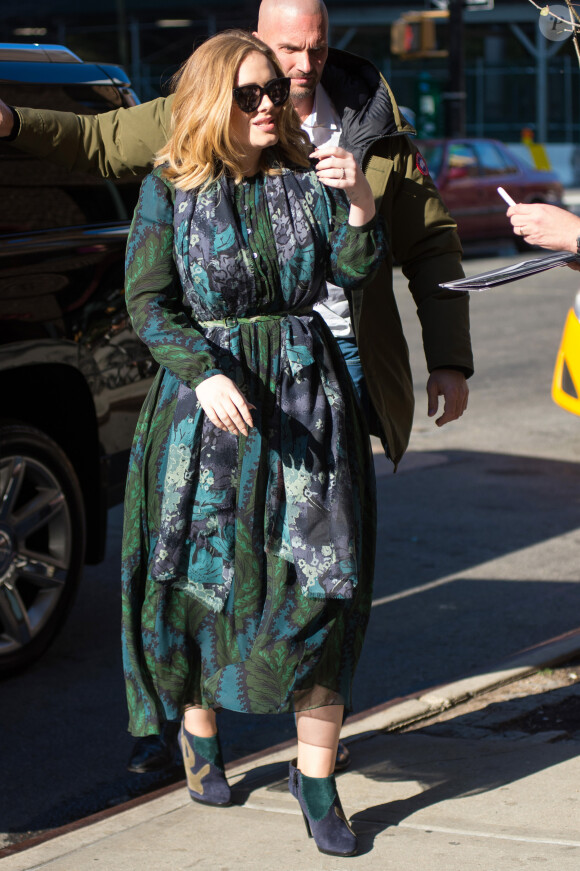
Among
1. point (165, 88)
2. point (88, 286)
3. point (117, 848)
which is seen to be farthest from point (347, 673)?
point (88, 286)

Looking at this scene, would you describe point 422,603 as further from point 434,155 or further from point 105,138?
point 434,155

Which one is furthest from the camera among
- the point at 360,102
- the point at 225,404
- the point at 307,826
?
the point at 360,102

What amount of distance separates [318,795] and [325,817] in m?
0.05

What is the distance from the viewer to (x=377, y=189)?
3.50m

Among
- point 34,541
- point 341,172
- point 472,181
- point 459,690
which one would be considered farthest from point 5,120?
point 472,181

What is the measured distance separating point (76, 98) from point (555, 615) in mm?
2793

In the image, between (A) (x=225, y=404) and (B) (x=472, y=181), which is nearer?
(A) (x=225, y=404)

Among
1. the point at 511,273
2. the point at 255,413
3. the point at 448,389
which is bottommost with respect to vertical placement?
the point at 448,389

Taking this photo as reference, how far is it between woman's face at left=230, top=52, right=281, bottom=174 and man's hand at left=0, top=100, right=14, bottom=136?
0.65 m

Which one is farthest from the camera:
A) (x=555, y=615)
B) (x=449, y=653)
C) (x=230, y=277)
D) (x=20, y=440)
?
(x=555, y=615)

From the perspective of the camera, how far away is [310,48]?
353cm

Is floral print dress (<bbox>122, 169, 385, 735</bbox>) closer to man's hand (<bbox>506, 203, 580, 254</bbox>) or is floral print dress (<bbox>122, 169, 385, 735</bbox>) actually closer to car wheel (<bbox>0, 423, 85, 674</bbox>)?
man's hand (<bbox>506, 203, 580, 254</bbox>)

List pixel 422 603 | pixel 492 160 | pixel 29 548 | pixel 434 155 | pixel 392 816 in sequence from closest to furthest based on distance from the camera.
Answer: pixel 392 816, pixel 29 548, pixel 422 603, pixel 434 155, pixel 492 160

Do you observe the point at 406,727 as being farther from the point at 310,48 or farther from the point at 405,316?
the point at 405,316
